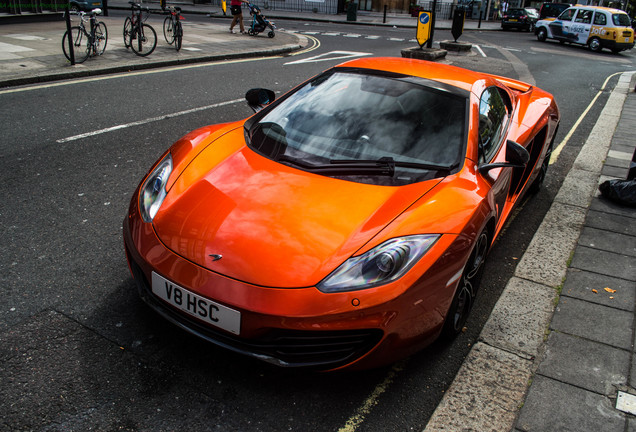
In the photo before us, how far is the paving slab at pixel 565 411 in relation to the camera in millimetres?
2395

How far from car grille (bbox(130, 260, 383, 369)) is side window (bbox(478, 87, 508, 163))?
1485mm

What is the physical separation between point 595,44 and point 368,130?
81.8 ft

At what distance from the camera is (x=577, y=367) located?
2.79 m

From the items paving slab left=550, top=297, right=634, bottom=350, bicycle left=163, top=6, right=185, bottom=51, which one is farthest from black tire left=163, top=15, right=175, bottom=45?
paving slab left=550, top=297, right=634, bottom=350

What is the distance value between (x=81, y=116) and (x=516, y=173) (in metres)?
5.30

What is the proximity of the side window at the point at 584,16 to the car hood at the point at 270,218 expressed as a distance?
25757mm

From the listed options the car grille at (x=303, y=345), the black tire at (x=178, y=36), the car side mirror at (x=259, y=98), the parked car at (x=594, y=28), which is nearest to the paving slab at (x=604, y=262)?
the car grille at (x=303, y=345)

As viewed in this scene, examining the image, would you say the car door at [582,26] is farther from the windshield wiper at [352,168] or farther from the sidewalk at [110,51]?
the windshield wiper at [352,168]

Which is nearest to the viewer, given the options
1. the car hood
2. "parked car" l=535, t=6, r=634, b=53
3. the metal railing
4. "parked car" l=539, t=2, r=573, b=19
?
the car hood

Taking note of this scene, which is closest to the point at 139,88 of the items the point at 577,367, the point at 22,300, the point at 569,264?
the point at 22,300

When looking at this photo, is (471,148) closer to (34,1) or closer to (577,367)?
(577,367)

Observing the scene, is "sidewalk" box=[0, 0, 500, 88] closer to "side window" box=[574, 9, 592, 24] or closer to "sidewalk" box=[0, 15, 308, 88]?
"sidewalk" box=[0, 15, 308, 88]

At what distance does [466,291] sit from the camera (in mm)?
2941

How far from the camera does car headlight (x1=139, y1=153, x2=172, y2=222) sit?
2754 millimetres
